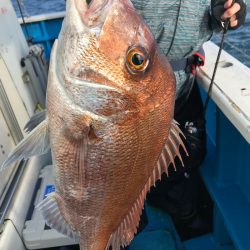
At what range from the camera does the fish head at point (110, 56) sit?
1094mm

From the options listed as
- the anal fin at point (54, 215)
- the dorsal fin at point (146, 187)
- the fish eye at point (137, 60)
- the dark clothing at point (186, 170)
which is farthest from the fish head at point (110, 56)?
the dark clothing at point (186, 170)

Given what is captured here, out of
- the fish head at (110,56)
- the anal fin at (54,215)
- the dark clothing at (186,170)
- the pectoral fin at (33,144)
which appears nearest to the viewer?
the fish head at (110,56)

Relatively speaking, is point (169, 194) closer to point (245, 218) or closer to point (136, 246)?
point (136, 246)

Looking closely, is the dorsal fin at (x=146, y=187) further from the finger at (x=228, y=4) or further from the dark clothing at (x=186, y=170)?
the dark clothing at (x=186, y=170)

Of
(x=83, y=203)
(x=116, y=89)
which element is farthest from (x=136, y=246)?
(x=116, y=89)

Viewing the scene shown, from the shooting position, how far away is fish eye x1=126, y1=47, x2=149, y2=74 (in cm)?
111

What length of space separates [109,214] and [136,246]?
152cm

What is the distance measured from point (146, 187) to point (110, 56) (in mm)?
488

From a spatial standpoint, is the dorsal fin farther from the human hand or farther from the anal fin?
the human hand

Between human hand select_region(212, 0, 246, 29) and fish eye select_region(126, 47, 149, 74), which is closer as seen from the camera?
fish eye select_region(126, 47, 149, 74)

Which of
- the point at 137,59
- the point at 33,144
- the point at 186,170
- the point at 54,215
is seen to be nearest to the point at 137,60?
the point at 137,59

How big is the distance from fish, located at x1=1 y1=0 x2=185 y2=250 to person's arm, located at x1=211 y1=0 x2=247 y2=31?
897 mm

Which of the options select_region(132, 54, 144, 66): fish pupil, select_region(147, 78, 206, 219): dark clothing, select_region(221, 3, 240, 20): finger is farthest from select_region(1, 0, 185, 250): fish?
select_region(147, 78, 206, 219): dark clothing

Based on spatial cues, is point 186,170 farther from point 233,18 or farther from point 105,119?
point 105,119
